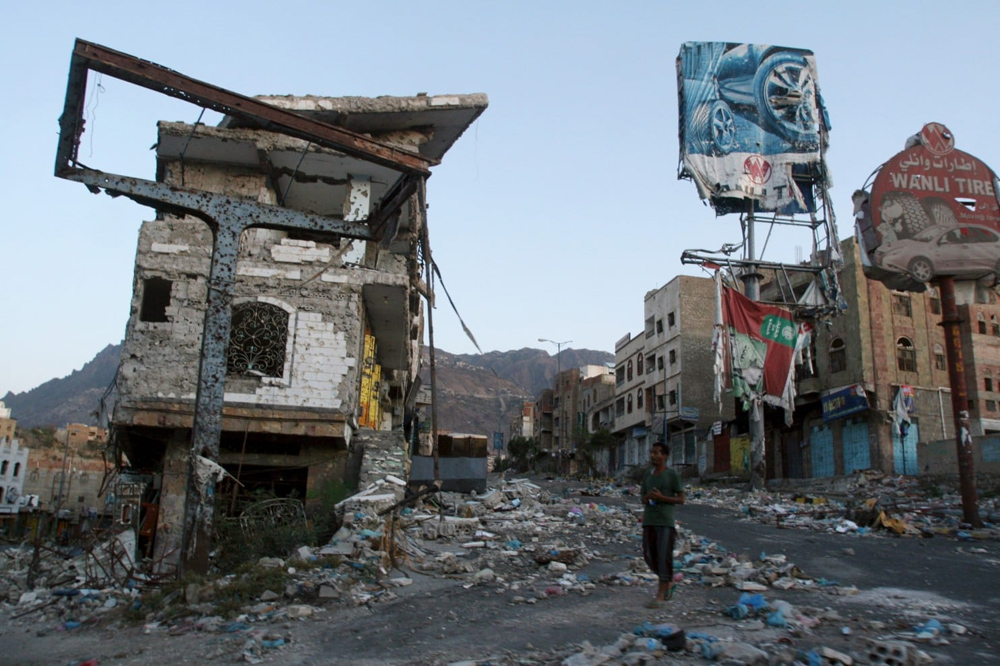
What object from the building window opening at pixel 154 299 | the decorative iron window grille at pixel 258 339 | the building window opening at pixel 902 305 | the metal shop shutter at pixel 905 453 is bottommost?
the metal shop shutter at pixel 905 453

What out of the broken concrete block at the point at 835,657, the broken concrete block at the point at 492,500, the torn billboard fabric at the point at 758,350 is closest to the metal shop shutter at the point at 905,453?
the torn billboard fabric at the point at 758,350

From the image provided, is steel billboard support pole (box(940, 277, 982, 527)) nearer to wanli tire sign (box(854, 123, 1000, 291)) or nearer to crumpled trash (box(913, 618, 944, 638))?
wanli tire sign (box(854, 123, 1000, 291))

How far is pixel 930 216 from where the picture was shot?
16359mm

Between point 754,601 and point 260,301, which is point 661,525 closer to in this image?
point 754,601

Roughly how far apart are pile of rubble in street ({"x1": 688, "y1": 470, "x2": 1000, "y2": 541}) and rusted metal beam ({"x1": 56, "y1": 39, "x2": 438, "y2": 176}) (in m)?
10.4

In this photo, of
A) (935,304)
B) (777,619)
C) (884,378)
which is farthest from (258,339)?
(935,304)

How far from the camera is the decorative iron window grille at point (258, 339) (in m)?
14.0

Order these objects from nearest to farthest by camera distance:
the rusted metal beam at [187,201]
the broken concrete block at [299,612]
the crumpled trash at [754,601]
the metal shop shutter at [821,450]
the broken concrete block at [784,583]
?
the crumpled trash at [754,601], the broken concrete block at [299,612], the broken concrete block at [784,583], the rusted metal beam at [187,201], the metal shop shutter at [821,450]

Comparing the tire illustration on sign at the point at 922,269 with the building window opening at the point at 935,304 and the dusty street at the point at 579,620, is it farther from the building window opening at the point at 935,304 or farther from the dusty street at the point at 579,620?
the building window opening at the point at 935,304

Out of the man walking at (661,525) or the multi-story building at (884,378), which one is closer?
the man walking at (661,525)

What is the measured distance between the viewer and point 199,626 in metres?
6.17

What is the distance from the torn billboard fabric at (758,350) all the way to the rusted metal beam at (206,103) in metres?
21.5

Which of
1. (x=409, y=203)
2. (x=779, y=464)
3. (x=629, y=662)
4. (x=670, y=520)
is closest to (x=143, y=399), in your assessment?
(x=409, y=203)

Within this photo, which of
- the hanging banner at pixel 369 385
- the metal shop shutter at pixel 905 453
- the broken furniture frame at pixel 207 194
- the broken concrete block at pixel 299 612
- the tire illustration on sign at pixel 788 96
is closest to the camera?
the broken concrete block at pixel 299 612
